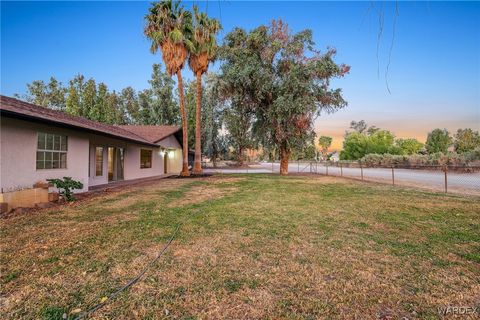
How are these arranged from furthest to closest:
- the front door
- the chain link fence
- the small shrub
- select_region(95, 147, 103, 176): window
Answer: the front door → select_region(95, 147, 103, 176): window → the chain link fence → the small shrub

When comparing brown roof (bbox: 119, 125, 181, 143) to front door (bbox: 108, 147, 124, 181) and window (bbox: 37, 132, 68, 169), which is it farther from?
window (bbox: 37, 132, 68, 169)

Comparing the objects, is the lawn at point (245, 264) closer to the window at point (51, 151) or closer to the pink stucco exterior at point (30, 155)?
the pink stucco exterior at point (30, 155)

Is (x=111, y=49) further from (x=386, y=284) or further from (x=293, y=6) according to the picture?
(x=386, y=284)

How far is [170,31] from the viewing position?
1603 centimetres

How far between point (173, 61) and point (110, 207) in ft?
41.1

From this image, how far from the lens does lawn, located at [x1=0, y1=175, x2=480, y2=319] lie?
2.31 m

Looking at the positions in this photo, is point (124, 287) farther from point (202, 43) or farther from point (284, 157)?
point (202, 43)

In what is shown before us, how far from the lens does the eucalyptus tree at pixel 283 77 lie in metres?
16.1

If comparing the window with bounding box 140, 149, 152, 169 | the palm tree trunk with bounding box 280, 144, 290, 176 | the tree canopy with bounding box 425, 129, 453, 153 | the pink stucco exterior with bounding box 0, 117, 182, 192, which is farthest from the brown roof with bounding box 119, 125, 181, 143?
the tree canopy with bounding box 425, 129, 453, 153

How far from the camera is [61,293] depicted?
2.54 metres

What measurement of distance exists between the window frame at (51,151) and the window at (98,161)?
3731 millimetres

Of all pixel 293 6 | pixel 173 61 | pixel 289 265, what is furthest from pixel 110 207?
pixel 173 61

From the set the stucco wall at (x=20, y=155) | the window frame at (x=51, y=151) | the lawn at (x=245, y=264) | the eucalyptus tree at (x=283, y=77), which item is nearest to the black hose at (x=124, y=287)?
the lawn at (x=245, y=264)


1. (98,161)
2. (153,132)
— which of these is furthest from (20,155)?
(153,132)
